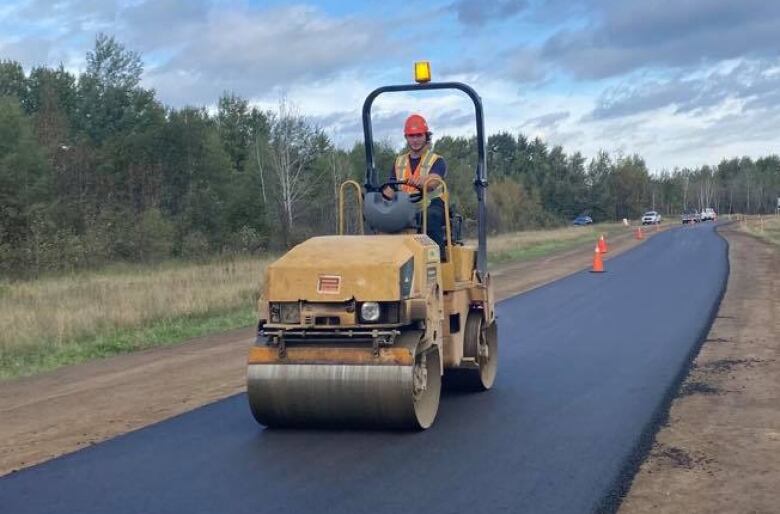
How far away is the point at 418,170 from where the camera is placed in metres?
8.45

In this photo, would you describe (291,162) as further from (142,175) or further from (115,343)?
(115,343)

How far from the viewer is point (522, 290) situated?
2127 centimetres

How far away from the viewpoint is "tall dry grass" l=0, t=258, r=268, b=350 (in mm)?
14586

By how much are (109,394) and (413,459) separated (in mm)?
4407

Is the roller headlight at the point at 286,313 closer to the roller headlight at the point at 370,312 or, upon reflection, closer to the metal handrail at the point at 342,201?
the roller headlight at the point at 370,312

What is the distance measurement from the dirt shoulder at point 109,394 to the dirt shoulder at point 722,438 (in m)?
4.27

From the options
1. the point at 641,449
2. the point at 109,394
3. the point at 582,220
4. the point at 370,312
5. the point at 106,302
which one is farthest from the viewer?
the point at 582,220

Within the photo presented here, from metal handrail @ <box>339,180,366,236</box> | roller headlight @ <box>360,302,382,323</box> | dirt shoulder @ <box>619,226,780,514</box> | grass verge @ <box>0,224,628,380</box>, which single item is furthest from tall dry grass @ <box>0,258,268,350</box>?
dirt shoulder @ <box>619,226,780,514</box>

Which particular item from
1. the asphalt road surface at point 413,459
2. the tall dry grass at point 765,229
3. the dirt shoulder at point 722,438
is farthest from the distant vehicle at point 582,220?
the asphalt road surface at point 413,459

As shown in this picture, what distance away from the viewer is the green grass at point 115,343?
12352 mm

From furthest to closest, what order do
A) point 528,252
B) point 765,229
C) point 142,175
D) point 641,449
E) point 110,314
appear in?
point 765,229 → point 142,175 → point 528,252 → point 110,314 → point 641,449

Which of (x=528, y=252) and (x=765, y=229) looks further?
(x=765, y=229)

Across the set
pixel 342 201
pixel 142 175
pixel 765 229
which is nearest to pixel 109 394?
pixel 342 201

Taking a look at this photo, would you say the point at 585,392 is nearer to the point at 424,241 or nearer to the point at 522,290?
the point at 424,241
